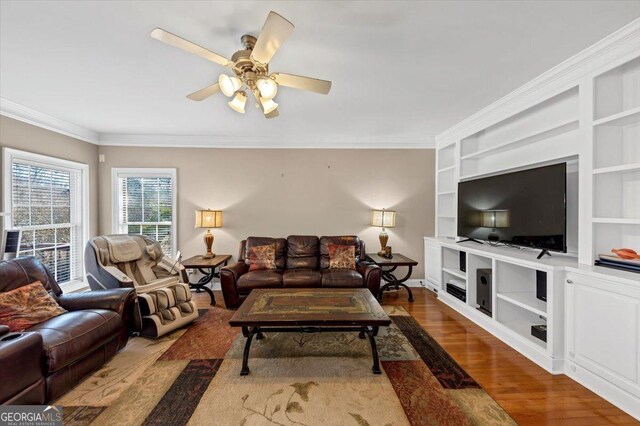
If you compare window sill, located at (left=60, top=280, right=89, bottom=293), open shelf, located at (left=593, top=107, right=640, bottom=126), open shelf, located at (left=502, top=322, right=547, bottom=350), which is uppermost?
open shelf, located at (left=593, top=107, right=640, bottom=126)

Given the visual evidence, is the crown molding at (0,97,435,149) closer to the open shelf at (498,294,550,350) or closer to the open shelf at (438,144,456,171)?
the open shelf at (438,144,456,171)

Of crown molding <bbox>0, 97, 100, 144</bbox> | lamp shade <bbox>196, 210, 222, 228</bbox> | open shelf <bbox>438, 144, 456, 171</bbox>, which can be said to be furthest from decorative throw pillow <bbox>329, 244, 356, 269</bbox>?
crown molding <bbox>0, 97, 100, 144</bbox>

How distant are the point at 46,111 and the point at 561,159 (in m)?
5.88

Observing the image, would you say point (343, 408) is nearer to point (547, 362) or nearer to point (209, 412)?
point (209, 412)

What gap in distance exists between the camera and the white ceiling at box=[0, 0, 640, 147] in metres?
1.71

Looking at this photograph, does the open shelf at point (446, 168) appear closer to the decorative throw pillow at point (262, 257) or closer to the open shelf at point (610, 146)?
the open shelf at point (610, 146)

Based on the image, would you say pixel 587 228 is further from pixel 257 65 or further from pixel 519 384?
pixel 257 65

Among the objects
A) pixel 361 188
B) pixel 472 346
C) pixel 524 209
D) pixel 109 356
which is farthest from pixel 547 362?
pixel 109 356

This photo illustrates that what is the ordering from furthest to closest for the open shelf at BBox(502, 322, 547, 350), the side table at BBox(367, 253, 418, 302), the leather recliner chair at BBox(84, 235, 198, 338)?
the side table at BBox(367, 253, 418, 302) < the leather recliner chair at BBox(84, 235, 198, 338) < the open shelf at BBox(502, 322, 547, 350)

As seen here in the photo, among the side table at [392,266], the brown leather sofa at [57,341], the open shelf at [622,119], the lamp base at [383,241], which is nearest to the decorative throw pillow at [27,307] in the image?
the brown leather sofa at [57,341]

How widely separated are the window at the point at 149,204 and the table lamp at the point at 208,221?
0.63m

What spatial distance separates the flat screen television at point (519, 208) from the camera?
2.41 metres

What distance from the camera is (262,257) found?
13.1 feet

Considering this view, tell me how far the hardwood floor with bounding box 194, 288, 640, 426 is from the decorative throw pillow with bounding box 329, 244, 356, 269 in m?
1.24
